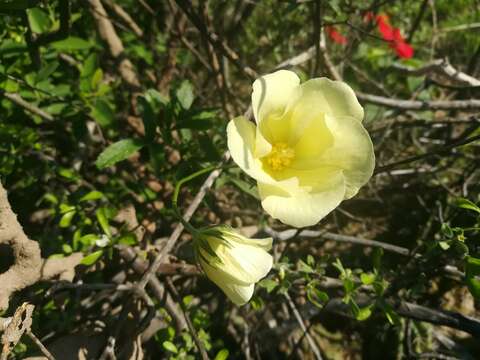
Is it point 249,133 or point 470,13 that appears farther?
point 470,13

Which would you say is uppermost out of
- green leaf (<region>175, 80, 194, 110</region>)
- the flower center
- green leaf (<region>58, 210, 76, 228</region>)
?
green leaf (<region>175, 80, 194, 110</region>)

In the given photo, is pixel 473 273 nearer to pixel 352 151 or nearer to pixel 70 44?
pixel 352 151

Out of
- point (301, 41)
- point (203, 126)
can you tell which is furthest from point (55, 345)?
point (301, 41)

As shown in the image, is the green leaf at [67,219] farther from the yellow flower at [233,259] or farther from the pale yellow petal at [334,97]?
the pale yellow petal at [334,97]

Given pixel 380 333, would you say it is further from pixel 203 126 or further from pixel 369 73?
pixel 369 73

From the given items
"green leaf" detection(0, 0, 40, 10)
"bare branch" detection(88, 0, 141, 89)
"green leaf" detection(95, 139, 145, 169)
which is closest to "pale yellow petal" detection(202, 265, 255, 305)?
"green leaf" detection(95, 139, 145, 169)

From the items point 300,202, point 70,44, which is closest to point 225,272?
point 300,202

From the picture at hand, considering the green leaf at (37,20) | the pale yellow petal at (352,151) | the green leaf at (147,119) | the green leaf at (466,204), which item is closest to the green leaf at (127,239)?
the green leaf at (147,119)

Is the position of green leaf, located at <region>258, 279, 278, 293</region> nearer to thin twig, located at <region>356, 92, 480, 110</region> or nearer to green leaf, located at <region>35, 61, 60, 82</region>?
thin twig, located at <region>356, 92, 480, 110</region>
